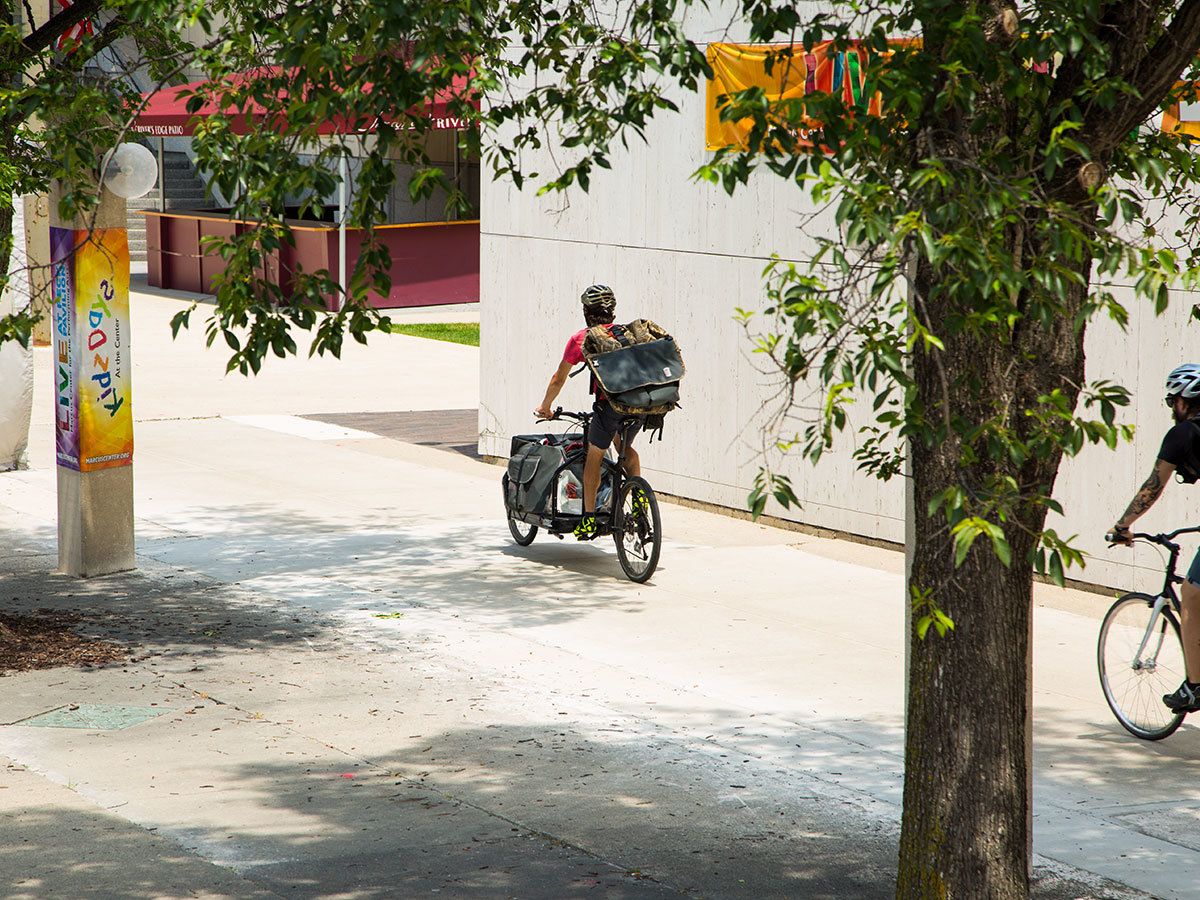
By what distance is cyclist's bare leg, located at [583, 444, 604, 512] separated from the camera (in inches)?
423

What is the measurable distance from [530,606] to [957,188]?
20.8 ft

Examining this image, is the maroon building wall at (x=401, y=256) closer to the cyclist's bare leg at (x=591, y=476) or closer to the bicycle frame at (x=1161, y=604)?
the cyclist's bare leg at (x=591, y=476)

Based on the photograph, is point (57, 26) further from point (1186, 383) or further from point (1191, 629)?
point (1191, 629)

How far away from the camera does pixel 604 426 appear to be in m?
10.6

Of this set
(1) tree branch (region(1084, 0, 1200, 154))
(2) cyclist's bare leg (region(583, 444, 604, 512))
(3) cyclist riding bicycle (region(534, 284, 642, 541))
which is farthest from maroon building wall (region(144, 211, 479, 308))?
(1) tree branch (region(1084, 0, 1200, 154))

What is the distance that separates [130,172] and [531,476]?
10.6 ft

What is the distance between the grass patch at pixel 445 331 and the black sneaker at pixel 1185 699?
1774 cm

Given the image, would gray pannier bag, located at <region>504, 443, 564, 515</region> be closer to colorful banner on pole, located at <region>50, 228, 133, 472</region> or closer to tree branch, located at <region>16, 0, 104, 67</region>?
colorful banner on pole, located at <region>50, 228, 133, 472</region>

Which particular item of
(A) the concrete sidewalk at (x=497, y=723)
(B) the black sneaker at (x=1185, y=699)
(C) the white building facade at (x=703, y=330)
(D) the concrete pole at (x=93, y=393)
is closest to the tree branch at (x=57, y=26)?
(D) the concrete pole at (x=93, y=393)

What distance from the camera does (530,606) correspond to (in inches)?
399

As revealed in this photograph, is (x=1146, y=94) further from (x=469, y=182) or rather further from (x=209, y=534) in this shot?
(x=469, y=182)

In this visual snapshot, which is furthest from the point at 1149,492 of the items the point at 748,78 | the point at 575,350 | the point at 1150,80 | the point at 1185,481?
the point at 748,78

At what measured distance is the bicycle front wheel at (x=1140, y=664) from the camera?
761 cm

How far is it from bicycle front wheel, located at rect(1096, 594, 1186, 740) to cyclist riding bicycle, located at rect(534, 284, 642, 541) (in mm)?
3570
